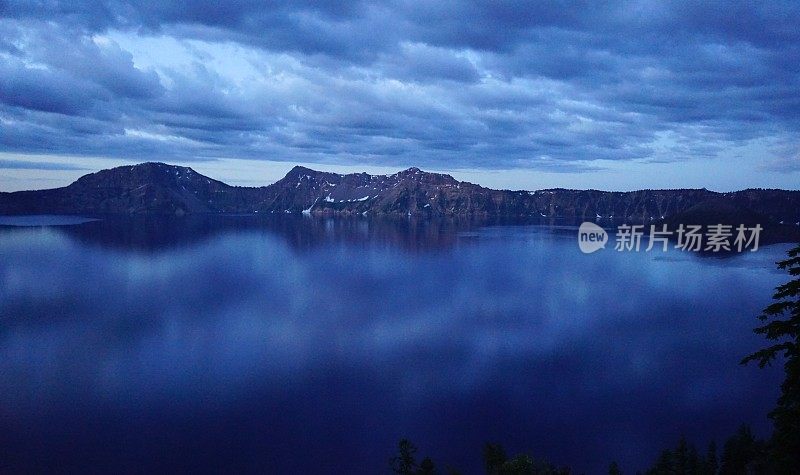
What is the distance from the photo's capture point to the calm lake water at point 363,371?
130ft

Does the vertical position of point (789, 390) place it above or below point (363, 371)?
above

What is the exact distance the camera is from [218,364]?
185 ft

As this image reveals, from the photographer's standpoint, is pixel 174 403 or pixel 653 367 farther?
pixel 653 367

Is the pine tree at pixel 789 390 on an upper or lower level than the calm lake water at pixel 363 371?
upper

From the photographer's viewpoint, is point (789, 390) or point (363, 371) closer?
point (789, 390)

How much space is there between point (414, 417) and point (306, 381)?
13.9 m

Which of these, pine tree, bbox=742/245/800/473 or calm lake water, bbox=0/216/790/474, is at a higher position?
pine tree, bbox=742/245/800/473

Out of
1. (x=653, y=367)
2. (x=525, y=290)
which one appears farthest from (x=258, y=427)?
(x=525, y=290)

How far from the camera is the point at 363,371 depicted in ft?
182

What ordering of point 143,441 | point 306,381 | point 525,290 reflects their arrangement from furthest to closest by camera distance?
point 525,290
point 306,381
point 143,441

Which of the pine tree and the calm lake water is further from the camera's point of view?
the calm lake water

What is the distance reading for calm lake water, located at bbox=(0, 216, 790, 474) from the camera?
3962 cm

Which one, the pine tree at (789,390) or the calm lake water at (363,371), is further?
the calm lake water at (363,371)

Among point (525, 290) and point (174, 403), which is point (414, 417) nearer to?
point (174, 403)
